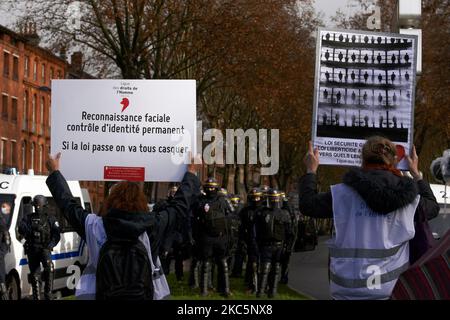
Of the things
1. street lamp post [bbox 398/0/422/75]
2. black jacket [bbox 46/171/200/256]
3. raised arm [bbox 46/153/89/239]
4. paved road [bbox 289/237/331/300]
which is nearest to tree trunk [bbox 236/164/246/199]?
Answer: paved road [bbox 289/237/331/300]

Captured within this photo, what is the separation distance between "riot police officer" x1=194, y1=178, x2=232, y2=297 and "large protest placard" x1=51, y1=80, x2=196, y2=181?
33.1 feet

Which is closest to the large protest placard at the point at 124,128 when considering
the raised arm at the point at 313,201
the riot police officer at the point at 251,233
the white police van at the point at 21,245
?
the raised arm at the point at 313,201

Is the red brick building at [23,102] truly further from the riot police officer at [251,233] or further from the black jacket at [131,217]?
the black jacket at [131,217]

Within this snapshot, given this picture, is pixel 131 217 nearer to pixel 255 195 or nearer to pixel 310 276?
pixel 255 195

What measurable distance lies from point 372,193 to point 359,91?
134 inches

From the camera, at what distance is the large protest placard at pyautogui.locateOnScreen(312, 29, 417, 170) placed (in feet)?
28.0

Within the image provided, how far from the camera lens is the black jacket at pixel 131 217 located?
588 cm

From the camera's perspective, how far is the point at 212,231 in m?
18.3

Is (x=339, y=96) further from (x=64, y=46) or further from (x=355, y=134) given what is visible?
(x=64, y=46)

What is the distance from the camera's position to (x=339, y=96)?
8859 millimetres

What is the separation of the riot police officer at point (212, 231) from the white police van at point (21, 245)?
2437 mm

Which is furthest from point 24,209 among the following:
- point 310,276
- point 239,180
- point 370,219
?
point 239,180
